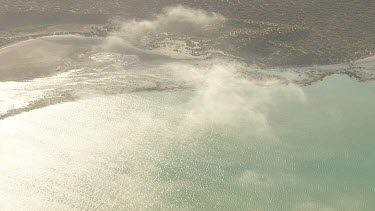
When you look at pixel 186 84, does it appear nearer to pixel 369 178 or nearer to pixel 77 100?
pixel 77 100

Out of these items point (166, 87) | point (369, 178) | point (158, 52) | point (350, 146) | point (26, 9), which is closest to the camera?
point (369, 178)

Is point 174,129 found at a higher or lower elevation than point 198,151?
higher

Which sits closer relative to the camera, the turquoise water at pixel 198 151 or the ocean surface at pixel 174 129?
the turquoise water at pixel 198 151

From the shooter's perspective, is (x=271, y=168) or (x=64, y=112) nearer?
(x=271, y=168)

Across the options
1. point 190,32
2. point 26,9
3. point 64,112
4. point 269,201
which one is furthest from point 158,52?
point 269,201

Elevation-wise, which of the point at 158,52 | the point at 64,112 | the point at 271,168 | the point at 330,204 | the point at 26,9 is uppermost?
the point at 26,9

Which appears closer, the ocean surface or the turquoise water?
the turquoise water

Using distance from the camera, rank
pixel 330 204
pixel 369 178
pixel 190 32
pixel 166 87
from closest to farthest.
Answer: pixel 330 204, pixel 369 178, pixel 166 87, pixel 190 32

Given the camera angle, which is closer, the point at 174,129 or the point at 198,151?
the point at 198,151
